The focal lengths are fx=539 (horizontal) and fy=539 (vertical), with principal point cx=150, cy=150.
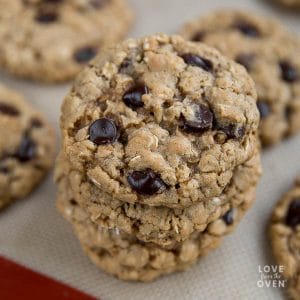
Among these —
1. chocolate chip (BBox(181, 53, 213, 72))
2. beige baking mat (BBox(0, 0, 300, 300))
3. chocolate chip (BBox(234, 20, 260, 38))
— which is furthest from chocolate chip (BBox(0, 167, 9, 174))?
chocolate chip (BBox(234, 20, 260, 38))

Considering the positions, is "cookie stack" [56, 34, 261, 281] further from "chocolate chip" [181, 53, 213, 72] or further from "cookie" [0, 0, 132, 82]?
"cookie" [0, 0, 132, 82]

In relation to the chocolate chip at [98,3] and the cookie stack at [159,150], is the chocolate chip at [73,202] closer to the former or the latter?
the cookie stack at [159,150]

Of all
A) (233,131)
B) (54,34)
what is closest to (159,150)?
(233,131)

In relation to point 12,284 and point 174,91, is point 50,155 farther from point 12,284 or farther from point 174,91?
point 174,91

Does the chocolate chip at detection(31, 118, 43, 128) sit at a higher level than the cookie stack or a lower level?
lower

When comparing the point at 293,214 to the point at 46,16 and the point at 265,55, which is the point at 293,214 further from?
the point at 46,16

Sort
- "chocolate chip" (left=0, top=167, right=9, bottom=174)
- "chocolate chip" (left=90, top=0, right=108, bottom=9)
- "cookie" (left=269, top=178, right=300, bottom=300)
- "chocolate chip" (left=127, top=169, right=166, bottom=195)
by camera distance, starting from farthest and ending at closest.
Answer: "chocolate chip" (left=90, top=0, right=108, bottom=9) < "chocolate chip" (left=0, top=167, right=9, bottom=174) < "cookie" (left=269, top=178, right=300, bottom=300) < "chocolate chip" (left=127, top=169, right=166, bottom=195)

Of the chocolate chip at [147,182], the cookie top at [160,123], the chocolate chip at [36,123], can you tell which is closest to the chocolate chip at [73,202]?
the cookie top at [160,123]
